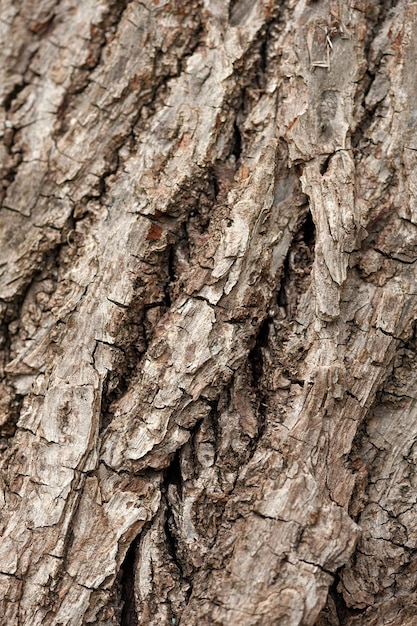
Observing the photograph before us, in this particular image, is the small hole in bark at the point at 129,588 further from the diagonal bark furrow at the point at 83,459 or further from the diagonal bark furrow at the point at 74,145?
the diagonal bark furrow at the point at 74,145

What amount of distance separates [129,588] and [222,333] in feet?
3.62

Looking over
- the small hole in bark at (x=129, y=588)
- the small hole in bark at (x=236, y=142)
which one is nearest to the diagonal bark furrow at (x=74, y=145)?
the small hole in bark at (x=236, y=142)

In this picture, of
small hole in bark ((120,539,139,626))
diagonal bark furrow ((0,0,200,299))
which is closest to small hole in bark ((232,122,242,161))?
diagonal bark furrow ((0,0,200,299))

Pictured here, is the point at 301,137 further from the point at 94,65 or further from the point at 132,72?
the point at 94,65

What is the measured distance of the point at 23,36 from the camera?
127 inches

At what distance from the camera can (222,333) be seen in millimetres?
2652

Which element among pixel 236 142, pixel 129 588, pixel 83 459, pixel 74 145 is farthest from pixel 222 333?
pixel 74 145

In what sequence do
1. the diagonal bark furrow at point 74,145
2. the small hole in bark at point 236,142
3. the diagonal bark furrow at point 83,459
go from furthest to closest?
1. the diagonal bark furrow at point 74,145
2. the small hole in bark at point 236,142
3. the diagonal bark furrow at point 83,459

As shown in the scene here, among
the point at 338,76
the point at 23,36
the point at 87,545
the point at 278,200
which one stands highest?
the point at 338,76

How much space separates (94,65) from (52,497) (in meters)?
2.05

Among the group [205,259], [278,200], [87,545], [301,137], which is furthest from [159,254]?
[87,545]

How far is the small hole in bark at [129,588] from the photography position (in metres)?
2.58

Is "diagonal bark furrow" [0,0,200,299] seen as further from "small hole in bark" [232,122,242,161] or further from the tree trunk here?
"small hole in bark" [232,122,242,161]

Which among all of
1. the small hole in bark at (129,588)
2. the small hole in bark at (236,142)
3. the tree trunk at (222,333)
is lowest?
the small hole in bark at (129,588)
